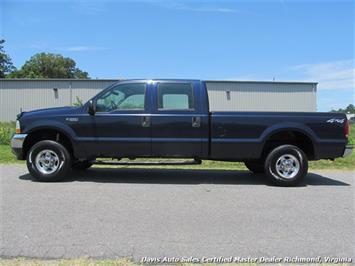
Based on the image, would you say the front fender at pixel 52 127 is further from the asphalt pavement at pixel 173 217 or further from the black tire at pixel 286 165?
the black tire at pixel 286 165

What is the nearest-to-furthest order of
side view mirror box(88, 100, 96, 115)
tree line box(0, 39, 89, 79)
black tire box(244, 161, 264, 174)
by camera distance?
side view mirror box(88, 100, 96, 115)
black tire box(244, 161, 264, 174)
tree line box(0, 39, 89, 79)

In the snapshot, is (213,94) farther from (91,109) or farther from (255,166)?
(91,109)

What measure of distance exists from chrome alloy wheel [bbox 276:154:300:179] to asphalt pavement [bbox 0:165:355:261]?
38 cm

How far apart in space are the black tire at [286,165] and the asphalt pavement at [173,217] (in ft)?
0.84

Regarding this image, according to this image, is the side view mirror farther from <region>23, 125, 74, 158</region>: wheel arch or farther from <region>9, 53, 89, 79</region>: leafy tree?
<region>9, 53, 89, 79</region>: leafy tree

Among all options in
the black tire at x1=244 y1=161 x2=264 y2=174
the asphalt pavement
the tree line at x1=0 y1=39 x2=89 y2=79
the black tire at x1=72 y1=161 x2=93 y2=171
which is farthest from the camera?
the tree line at x1=0 y1=39 x2=89 y2=79

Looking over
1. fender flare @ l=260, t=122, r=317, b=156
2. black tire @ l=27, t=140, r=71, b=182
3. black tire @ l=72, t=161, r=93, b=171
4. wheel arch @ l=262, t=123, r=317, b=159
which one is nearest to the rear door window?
fender flare @ l=260, t=122, r=317, b=156

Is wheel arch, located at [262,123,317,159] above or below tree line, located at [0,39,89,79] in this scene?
below

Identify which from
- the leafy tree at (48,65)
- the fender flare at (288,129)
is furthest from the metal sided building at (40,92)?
the leafy tree at (48,65)

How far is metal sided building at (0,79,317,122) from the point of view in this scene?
4372cm

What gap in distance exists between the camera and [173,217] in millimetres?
6457

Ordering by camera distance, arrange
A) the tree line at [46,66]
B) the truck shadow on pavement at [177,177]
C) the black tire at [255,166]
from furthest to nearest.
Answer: the tree line at [46,66], the black tire at [255,166], the truck shadow on pavement at [177,177]

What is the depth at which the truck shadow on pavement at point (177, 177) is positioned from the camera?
952 cm

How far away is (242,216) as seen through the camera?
659cm
